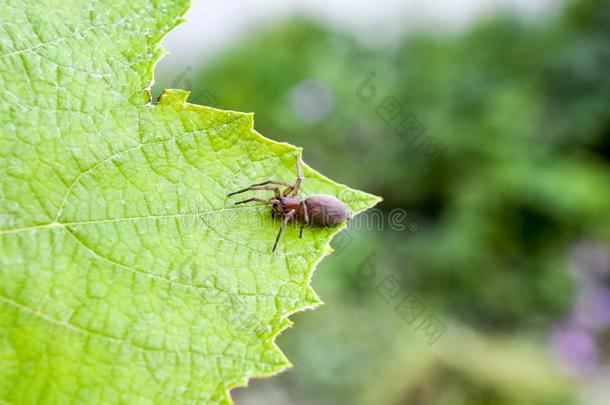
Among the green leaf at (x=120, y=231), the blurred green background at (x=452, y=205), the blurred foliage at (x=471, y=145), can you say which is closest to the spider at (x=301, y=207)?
the green leaf at (x=120, y=231)

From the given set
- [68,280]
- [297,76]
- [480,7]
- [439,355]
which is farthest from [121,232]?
[480,7]

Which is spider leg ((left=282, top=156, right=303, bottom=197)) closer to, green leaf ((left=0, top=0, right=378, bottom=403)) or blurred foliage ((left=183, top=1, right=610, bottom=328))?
green leaf ((left=0, top=0, right=378, bottom=403))

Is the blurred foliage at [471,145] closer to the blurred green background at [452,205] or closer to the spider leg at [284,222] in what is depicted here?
the blurred green background at [452,205]

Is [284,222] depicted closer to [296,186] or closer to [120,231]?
[296,186]

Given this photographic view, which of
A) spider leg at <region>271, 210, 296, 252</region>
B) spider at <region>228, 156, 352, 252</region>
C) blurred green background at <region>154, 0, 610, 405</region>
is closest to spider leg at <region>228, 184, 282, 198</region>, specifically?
spider at <region>228, 156, 352, 252</region>

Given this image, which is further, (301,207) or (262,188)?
(301,207)

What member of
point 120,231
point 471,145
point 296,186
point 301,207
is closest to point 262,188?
point 296,186
